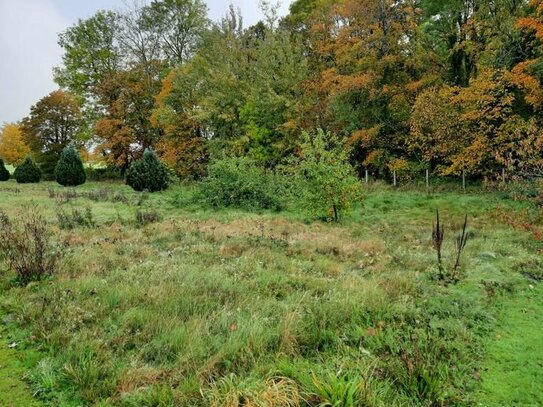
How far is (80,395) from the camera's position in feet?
11.5

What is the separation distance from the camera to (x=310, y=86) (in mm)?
24625

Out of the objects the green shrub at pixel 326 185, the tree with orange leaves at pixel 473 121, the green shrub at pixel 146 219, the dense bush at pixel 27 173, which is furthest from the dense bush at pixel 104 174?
the tree with orange leaves at pixel 473 121

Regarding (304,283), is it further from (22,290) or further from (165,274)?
(22,290)

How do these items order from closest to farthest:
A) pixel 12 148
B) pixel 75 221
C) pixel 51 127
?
pixel 75 221, pixel 51 127, pixel 12 148

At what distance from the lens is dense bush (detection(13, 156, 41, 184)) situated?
2844 cm

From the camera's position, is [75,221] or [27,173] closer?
[75,221]

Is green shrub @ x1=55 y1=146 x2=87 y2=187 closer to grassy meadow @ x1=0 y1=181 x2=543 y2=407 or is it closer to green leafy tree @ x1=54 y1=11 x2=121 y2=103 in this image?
green leafy tree @ x1=54 y1=11 x2=121 y2=103

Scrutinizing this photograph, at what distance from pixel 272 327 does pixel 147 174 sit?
18.8 meters

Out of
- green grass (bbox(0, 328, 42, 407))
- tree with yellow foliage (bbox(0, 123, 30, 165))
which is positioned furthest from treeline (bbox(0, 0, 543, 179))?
tree with yellow foliage (bbox(0, 123, 30, 165))

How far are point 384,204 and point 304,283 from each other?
1138 centimetres

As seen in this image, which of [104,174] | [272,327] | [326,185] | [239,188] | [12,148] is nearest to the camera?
[272,327]

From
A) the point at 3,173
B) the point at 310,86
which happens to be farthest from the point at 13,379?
the point at 3,173

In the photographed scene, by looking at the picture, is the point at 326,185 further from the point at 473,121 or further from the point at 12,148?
the point at 12,148

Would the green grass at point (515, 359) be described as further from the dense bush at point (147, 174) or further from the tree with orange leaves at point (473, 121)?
the dense bush at point (147, 174)
